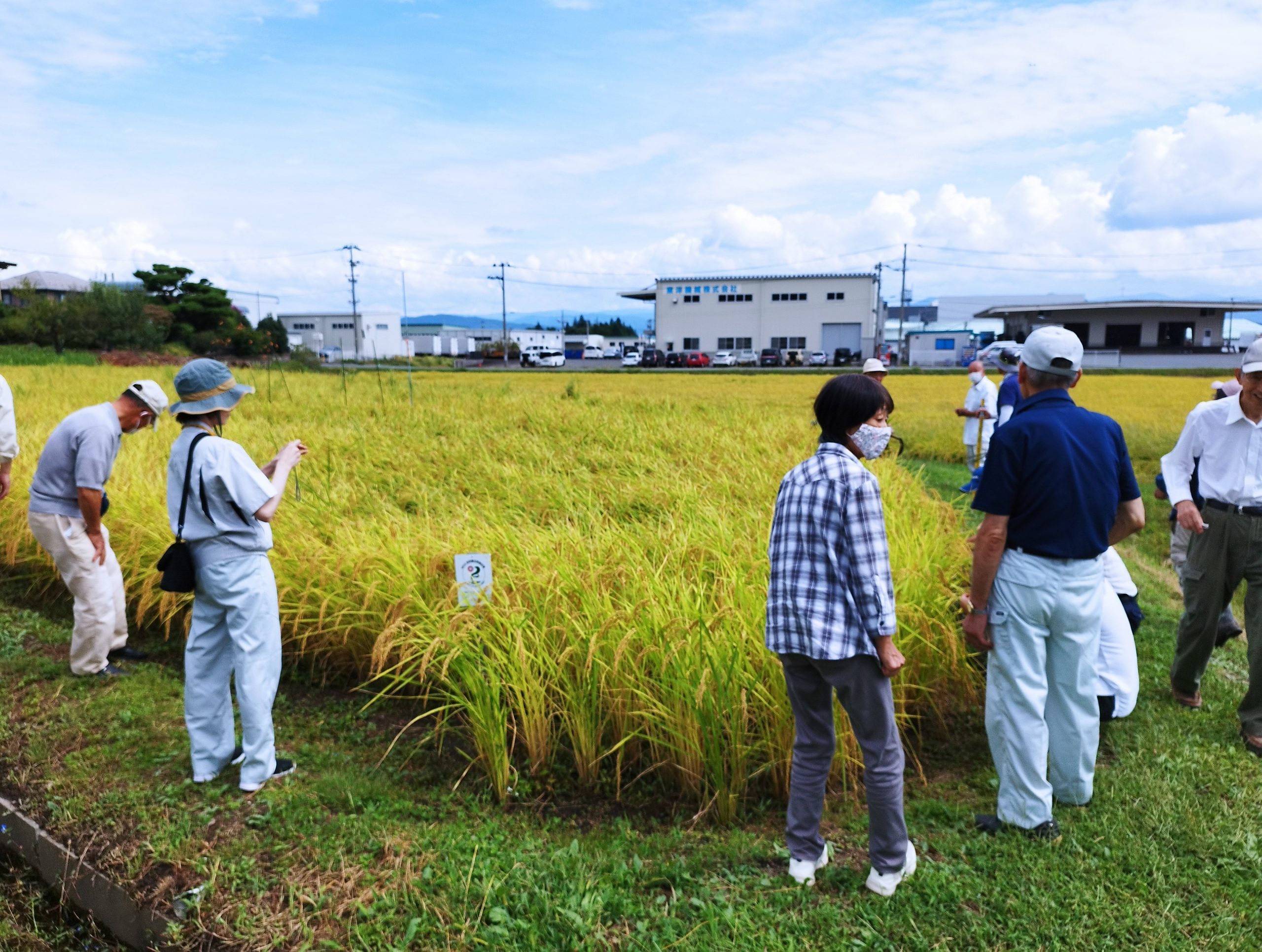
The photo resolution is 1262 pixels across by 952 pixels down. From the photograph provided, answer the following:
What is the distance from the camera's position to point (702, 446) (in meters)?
8.34

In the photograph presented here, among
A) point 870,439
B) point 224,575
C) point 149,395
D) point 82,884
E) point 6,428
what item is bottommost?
point 82,884

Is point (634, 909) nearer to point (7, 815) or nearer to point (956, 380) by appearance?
point (7, 815)

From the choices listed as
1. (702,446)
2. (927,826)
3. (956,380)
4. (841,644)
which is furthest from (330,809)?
(956,380)

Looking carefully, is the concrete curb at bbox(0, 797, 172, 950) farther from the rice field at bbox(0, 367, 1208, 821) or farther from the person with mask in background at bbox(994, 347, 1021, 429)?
the person with mask in background at bbox(994, 347, 1021, 429)

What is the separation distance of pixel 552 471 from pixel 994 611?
478cm

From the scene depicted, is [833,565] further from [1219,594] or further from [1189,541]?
[1189,541]

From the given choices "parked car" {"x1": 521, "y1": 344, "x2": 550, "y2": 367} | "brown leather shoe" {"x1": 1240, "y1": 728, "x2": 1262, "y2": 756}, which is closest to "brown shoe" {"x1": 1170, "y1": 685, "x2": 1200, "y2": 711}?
"brown leather shoe" {"x1": 1240, "y1": 728, "x2": 1262, "y2": 756}

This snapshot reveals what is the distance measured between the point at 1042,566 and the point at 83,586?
4.51 metres

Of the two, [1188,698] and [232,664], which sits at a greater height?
[232,664]

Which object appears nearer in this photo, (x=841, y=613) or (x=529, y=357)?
(x=841, y=613)

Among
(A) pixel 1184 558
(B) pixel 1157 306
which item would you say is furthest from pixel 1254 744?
(B) pixel 1157 306

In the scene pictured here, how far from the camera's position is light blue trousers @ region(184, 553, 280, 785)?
311 cm

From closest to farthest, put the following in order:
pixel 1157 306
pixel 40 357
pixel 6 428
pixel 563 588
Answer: pixel 563 588
pixel 6 428
pixel 40 357
pixel 1157 306

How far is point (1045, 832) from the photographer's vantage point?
2.82 metres
